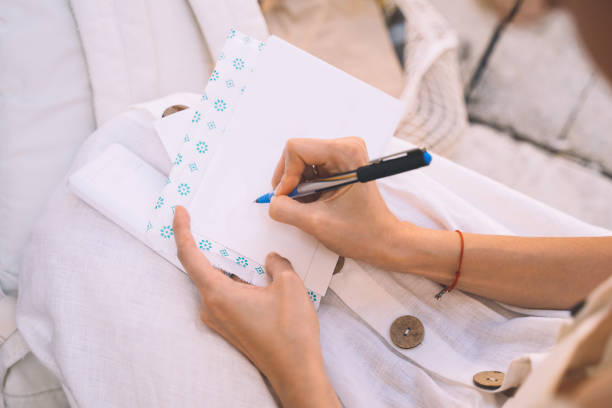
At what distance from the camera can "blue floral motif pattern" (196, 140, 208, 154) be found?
1.75ft

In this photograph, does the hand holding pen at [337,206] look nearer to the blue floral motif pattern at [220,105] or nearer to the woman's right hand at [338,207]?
the woman's right hand at [338,207]

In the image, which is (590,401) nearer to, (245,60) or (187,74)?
(245,60)

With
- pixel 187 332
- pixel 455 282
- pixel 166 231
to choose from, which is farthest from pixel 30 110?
pixel 455 282

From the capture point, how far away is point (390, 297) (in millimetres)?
530

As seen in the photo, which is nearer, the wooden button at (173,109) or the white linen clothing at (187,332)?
the white linen clothing at (187,332)

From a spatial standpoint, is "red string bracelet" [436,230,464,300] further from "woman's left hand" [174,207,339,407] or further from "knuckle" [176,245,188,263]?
"knuckle" [176,245,188,263]

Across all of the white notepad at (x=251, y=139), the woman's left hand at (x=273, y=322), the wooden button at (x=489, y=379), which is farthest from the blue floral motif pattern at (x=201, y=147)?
the wooden button at (x=489, y=379)

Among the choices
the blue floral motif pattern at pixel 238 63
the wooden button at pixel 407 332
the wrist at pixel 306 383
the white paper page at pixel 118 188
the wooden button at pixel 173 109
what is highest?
the blue floral motif pattern at pixel 238 63

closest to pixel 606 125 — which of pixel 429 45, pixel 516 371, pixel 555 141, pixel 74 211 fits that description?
pixel 555 141

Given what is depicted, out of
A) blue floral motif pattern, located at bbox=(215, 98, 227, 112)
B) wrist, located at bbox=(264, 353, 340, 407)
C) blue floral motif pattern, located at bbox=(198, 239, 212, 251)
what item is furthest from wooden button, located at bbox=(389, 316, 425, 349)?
blue floral motif pattern, located at bbox=(215, 98, 227, 112)

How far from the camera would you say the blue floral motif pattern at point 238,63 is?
561 mm

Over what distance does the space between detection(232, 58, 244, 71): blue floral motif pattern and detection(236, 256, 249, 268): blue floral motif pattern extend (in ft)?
0.87

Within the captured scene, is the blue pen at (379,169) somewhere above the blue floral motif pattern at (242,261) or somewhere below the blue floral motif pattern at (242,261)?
above

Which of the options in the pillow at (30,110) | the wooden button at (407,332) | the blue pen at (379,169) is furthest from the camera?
the pillow at (30,110)
